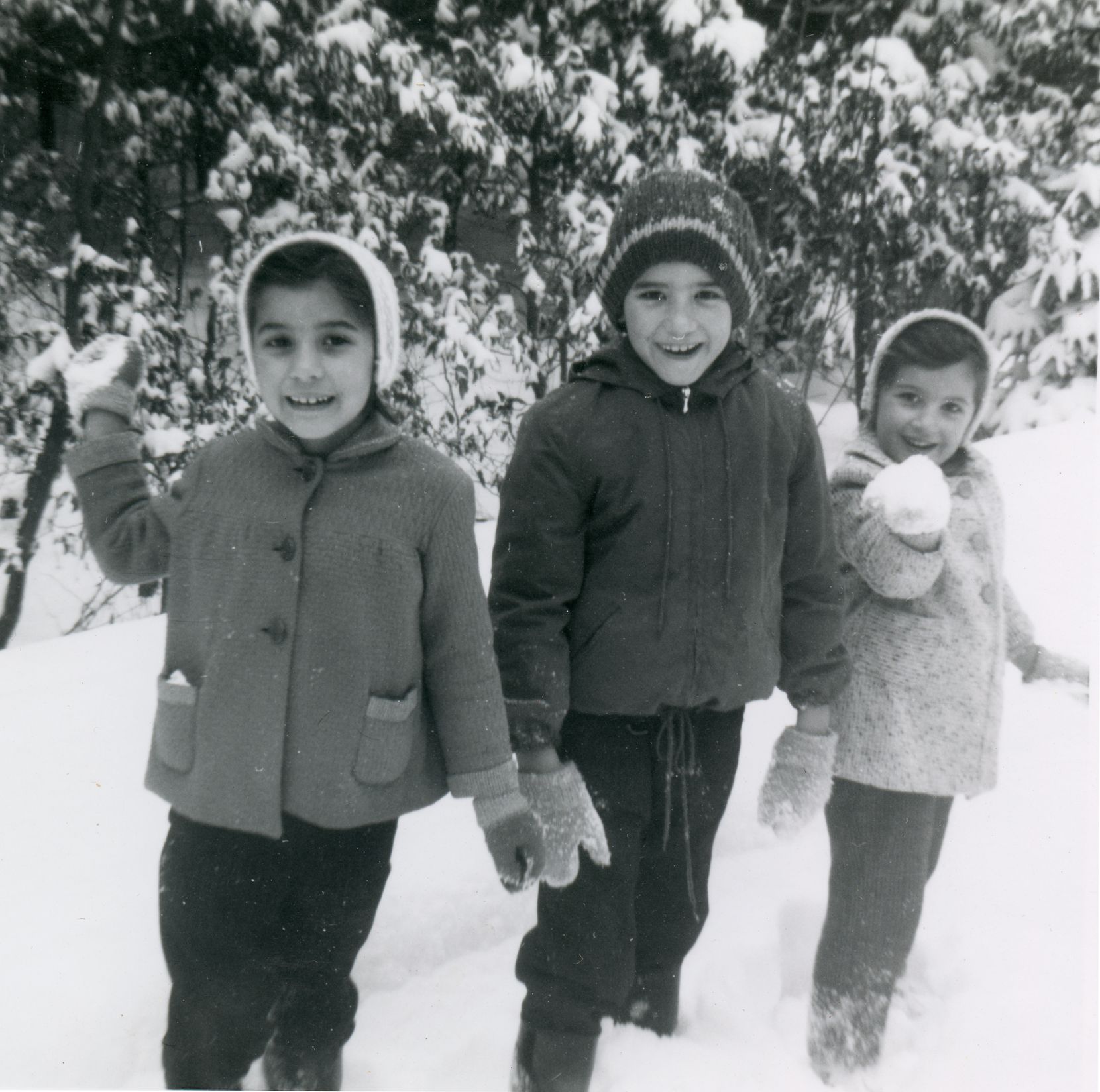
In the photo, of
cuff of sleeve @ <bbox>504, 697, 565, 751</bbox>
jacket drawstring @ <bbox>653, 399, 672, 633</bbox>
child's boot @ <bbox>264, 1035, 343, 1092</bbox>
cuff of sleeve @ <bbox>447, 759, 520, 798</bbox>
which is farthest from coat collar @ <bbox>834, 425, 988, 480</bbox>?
child's boot @ <bbox>264, 1035, 343, 1092</bbox>

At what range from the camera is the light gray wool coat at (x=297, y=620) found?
1.22 metres

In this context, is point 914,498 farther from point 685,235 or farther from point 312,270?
point 312,270

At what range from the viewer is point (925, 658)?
1574mm

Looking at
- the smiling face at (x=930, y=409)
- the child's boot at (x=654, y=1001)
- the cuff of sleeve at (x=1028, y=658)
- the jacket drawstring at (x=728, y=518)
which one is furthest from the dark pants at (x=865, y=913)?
the smiling face at (x=930, y=409)

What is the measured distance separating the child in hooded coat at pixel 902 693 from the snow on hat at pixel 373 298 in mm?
831

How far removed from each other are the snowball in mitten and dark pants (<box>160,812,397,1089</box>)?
905 millimetres

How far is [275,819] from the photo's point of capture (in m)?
1.21

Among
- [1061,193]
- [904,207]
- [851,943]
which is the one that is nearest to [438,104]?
[904,207]

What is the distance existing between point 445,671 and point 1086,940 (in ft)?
5.36

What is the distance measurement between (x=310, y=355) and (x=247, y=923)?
0.79 m

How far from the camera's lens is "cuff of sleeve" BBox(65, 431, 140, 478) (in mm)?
1237

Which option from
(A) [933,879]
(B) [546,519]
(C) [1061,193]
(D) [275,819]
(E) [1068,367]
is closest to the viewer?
(D) [275,819]

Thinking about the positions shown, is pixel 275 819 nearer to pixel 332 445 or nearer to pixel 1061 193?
pixel 332 445

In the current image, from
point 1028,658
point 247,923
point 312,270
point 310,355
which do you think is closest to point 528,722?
point 247,923
